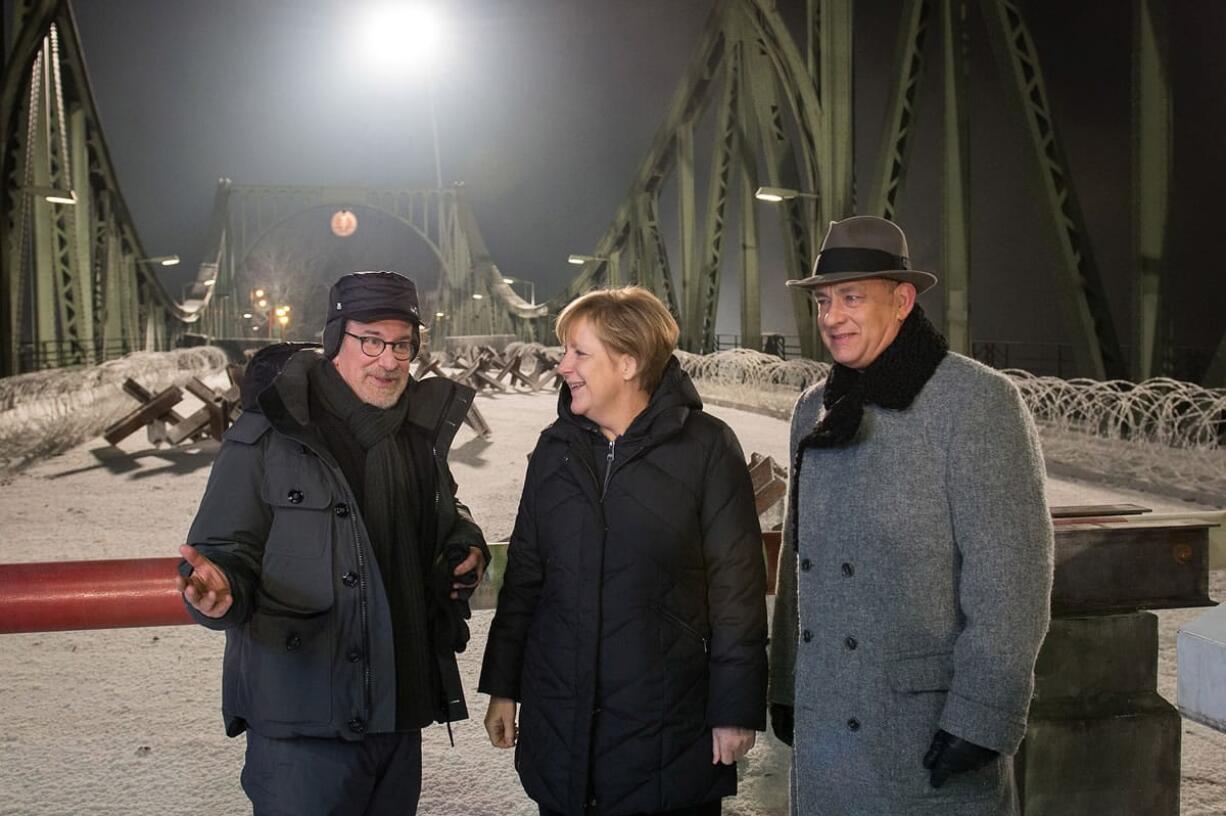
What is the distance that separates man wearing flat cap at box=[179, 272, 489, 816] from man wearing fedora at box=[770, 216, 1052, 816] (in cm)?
73

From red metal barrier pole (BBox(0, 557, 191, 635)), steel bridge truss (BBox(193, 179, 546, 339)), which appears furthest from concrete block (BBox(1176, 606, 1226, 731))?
steel bridge truss (BBox(193, 179, 546, 339))

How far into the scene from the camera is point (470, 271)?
7081 cm

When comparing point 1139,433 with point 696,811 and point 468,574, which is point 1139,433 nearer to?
point 696,811

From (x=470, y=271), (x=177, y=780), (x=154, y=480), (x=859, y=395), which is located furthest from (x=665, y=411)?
(x=470, y=271)

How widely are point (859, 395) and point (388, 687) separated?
1045 mm

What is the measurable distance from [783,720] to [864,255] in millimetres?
935

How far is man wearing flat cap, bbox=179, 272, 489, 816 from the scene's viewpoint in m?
1.88

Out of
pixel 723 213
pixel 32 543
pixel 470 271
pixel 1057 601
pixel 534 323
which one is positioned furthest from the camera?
pixel 470 271

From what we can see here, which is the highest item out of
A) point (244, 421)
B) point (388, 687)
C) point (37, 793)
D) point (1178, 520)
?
point (244, 421)

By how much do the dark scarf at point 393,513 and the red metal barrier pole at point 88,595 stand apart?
44 cm

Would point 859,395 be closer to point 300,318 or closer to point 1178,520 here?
point 1178,520

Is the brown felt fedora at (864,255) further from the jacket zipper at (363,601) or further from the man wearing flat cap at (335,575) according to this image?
the jacket zipper at (363,601)

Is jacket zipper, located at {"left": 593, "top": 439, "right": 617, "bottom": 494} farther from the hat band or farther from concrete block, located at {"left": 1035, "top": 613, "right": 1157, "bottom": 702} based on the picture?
concrete block, located at {"left": 1035, "top": 613, "right": 1157, "bottom": 702}

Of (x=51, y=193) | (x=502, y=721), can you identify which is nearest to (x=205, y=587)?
(x=502, y=721)
